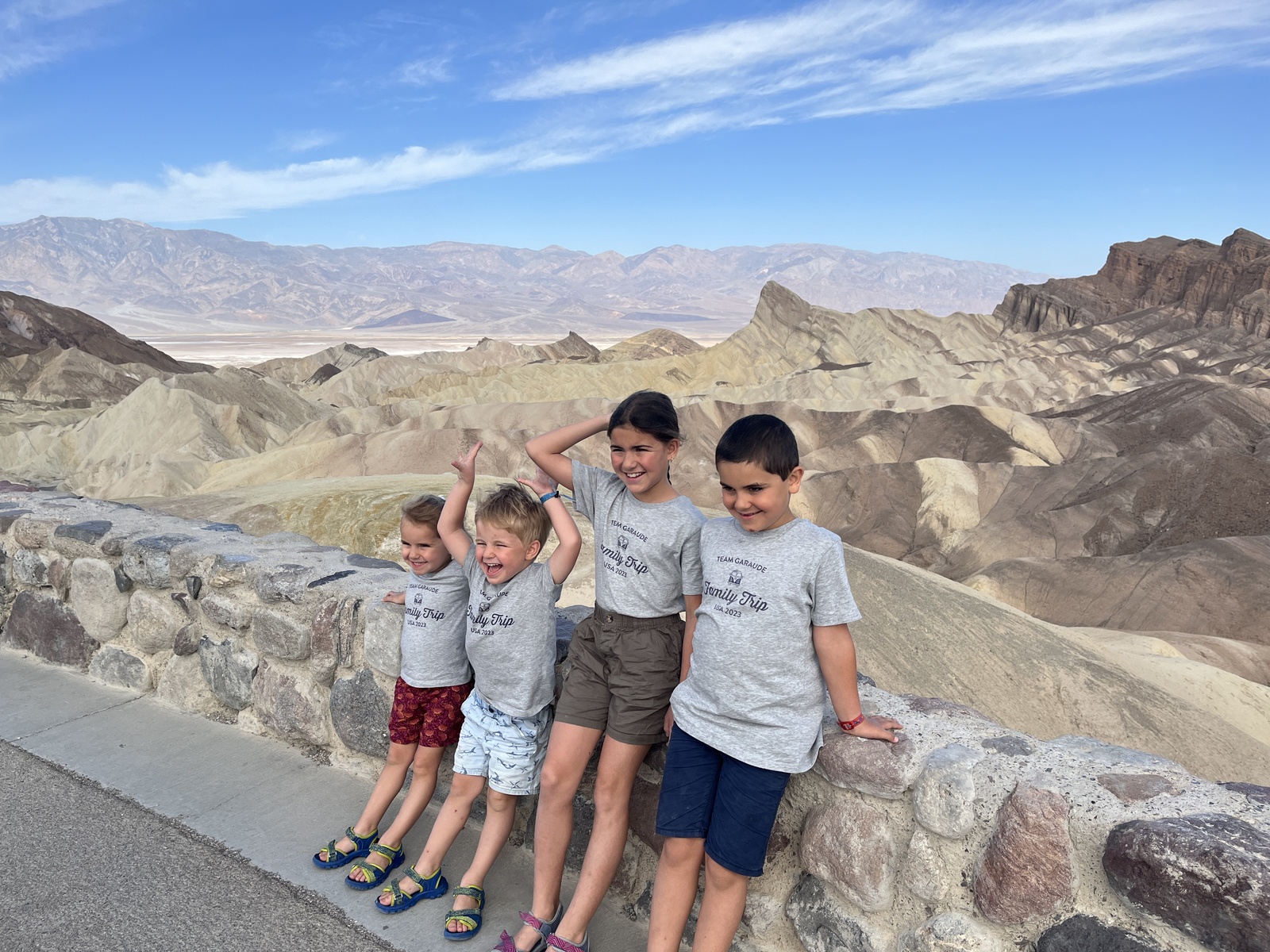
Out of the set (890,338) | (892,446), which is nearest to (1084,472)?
(892,446)

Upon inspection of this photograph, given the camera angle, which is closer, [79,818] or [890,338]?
[79,818]

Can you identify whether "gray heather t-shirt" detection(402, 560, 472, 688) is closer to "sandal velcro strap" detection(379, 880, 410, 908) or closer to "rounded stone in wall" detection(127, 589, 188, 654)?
"sandal velcro strap" detection(379, 880, 410, 908)

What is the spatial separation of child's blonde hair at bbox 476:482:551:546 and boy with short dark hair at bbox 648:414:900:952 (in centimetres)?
64

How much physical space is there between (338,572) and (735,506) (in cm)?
197

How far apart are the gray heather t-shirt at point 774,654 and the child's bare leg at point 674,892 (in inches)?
12.0

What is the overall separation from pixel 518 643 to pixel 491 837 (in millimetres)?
566

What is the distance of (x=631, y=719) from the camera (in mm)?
2430

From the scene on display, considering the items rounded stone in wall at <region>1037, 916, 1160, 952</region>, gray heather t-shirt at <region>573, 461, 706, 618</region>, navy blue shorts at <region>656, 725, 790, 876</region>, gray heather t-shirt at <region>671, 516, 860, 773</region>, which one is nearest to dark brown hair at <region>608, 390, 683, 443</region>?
gray heather t-shirt at <region>573, 461, 706, 618</region>

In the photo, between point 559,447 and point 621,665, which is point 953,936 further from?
point 559,447

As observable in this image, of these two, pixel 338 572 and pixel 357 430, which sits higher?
pixel 338 572

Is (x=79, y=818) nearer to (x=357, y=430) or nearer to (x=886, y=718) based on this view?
(x=886, y=718)

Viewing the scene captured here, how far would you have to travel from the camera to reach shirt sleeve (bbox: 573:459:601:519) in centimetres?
263

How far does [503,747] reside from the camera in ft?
8.77

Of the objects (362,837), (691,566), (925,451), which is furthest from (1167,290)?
(362,837)
